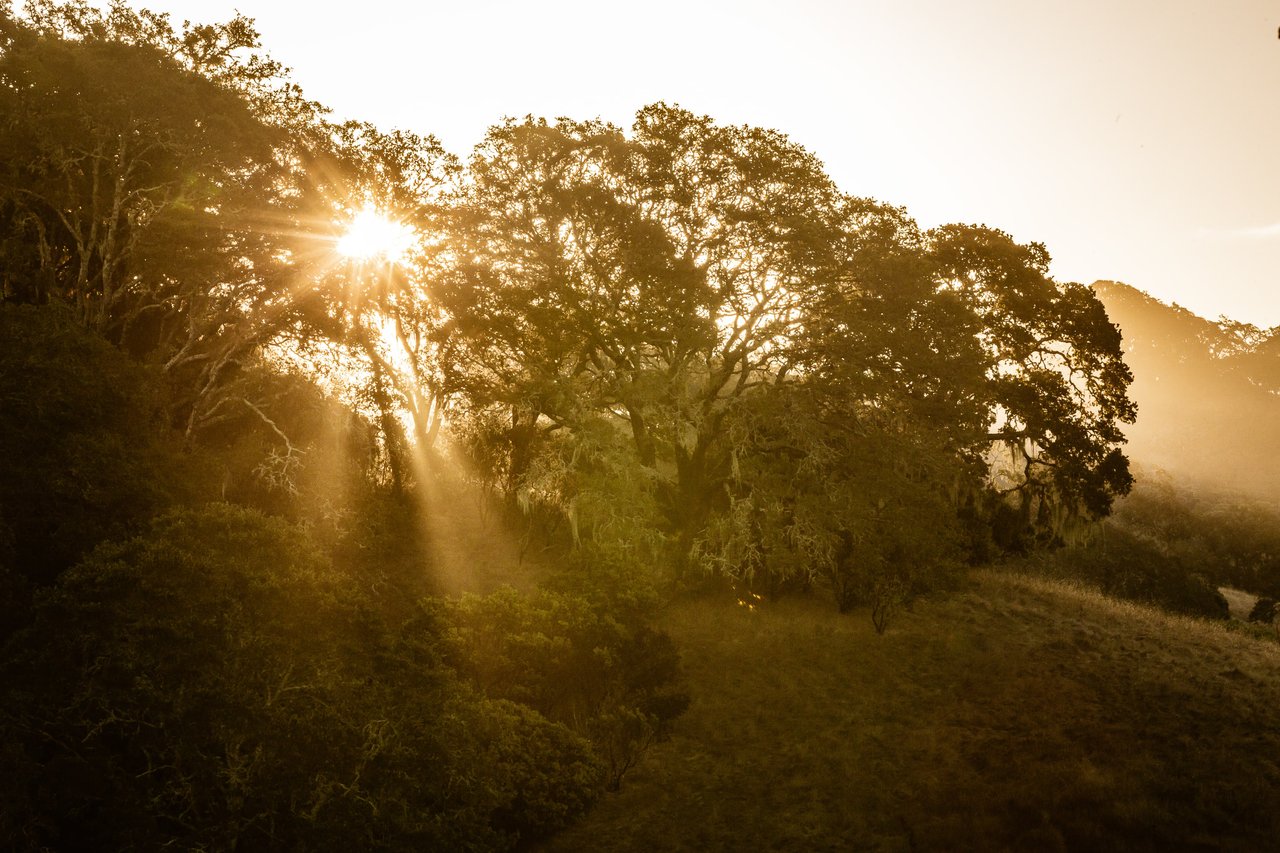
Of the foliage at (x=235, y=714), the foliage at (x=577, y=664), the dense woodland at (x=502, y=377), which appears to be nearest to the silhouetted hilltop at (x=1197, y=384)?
the dense woodland at (x=502, y=377)

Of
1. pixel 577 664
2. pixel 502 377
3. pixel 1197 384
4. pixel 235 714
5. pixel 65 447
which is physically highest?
pixel 1197 384

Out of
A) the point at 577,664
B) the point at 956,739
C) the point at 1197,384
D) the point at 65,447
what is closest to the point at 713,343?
the point at 577,664

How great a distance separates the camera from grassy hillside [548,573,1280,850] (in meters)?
10.9

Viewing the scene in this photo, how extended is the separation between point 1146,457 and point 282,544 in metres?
85.1

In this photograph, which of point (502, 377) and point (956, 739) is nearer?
point (956, 739)

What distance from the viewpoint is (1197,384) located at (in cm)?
7731

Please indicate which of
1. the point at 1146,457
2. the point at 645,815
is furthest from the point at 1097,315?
the point at 1146,457

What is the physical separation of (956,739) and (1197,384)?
3221 inches

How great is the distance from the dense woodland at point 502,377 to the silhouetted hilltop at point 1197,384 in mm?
59803

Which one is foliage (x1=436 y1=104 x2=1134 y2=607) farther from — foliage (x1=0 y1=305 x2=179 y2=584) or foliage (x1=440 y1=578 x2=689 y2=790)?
foliage (x1=0 y1=305 x2=179 y2=584)

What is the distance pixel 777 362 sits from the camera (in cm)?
1952

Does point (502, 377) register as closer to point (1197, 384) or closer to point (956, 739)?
point (956, 739)

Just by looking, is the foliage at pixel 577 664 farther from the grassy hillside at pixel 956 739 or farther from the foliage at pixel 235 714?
the foliage at pixel 235 714

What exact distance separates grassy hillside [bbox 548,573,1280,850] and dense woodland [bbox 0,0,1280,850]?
3.95 ft
